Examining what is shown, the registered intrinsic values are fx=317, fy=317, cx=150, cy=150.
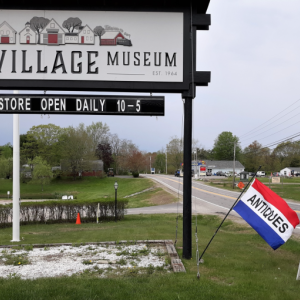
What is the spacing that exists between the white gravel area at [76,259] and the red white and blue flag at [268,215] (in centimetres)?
193

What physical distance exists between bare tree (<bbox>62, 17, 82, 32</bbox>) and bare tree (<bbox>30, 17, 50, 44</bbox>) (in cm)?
38

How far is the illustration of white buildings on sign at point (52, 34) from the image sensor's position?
665 cm

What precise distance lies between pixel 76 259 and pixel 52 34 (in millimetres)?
4738

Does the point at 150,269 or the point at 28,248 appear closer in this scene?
the point at 150,269

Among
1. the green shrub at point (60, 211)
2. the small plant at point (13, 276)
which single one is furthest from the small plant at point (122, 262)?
the green shrub at point (60, 211)

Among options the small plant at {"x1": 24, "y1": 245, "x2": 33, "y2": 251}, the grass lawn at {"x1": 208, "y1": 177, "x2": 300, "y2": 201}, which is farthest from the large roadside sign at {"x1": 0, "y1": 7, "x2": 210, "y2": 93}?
the grass lawn at {"x1": 208, "y1": 177, "x2": 300, "y2": 201}

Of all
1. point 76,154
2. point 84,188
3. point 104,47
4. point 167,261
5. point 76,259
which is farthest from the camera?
point 76,154

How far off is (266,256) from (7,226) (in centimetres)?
1464

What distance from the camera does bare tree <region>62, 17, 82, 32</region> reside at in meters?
6.65

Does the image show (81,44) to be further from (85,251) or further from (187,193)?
(85,251)

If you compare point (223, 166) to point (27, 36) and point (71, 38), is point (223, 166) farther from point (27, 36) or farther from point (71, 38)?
point (27, 36)

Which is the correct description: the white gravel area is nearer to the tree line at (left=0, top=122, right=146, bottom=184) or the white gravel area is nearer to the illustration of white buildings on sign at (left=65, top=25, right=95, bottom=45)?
the illustration of white buildings on sign at (left=65, top=25, right=95, bottom=45)

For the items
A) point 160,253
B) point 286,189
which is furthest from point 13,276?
point 286,189

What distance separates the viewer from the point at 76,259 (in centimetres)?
661
